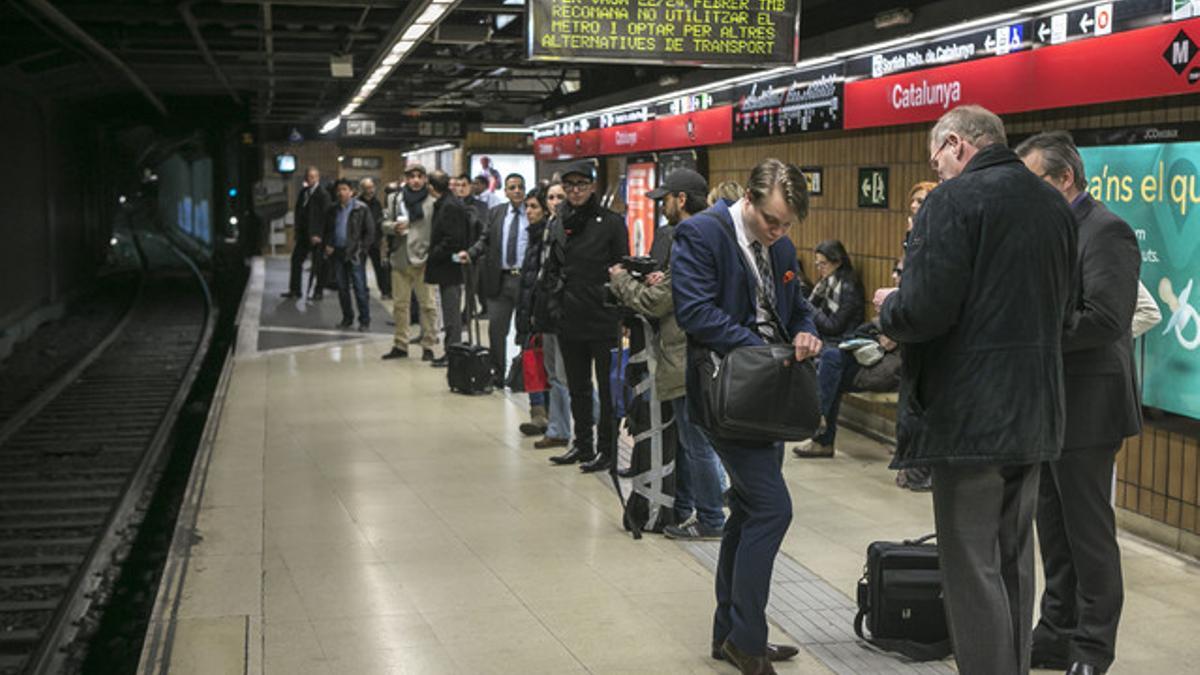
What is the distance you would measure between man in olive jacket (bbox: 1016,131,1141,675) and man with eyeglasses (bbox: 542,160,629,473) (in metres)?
3.74

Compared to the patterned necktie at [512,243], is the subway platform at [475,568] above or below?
below

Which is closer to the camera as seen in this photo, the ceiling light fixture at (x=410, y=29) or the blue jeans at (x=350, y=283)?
the ceiling light fixture at (x=410, y=29)

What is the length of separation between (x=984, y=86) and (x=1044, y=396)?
4.47m

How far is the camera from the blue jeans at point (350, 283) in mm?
16297

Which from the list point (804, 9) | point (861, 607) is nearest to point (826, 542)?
point (861, 607)

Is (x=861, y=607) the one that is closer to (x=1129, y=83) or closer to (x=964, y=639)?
(x=964, y=639)

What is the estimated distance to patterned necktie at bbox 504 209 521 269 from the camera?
418 inches

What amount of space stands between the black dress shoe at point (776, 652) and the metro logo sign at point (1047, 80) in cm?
301

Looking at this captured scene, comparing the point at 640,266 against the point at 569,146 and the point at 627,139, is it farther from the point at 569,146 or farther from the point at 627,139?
the point at 569,146

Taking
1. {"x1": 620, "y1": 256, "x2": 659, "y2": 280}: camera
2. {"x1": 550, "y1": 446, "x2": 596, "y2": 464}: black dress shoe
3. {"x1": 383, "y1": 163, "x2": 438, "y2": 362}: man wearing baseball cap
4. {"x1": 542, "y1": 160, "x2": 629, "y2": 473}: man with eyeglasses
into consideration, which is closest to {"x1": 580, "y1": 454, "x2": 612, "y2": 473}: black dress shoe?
{"x1": 542, "y1": 160, "x2": 629, "y2": 473}: man with eyeglasses

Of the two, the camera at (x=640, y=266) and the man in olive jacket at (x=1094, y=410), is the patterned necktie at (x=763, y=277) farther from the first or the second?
the camera at (x=640, y=266)

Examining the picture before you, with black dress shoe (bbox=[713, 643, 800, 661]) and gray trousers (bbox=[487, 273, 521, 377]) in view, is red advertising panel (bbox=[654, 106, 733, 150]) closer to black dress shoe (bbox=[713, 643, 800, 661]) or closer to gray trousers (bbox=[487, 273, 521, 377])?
Result: gray trousers (bbox=[487, 273, 521, 377])

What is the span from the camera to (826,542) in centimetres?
662

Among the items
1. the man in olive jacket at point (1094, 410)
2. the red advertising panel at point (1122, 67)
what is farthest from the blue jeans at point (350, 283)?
the man in olive jacket at point (1094, 410)
